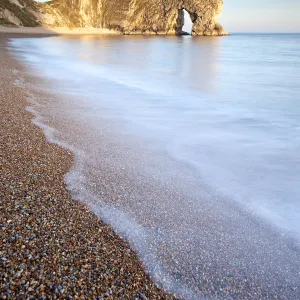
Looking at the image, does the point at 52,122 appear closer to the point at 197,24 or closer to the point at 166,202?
the point at 166,202

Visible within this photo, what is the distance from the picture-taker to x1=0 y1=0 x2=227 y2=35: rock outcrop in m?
91.9

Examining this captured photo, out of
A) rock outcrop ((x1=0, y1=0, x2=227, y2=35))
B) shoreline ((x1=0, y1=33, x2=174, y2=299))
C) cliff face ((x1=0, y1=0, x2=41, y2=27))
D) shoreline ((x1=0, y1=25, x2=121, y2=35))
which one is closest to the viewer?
shoreline ((x1=0, y1=33, x2=174, y2=299))

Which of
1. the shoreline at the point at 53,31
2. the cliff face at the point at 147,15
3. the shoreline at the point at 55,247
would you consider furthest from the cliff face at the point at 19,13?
the shoreline at the point at 55,247

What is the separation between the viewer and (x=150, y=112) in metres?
7.57

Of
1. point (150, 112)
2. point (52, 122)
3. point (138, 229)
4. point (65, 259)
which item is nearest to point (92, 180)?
point (138, 229)

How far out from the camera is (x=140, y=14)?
10131cm

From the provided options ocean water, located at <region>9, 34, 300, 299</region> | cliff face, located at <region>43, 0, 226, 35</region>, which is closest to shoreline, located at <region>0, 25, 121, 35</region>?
cliff face, located at <region>43, 0, 226, 35</region>

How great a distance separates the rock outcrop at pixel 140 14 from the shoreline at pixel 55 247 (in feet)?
326

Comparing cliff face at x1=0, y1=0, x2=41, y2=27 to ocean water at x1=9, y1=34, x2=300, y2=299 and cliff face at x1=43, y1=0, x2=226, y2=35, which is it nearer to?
cliff face at x1=43, y1=0, x2=226, y2=35

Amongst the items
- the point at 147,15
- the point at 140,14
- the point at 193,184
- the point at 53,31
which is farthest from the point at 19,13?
the point at 193,184

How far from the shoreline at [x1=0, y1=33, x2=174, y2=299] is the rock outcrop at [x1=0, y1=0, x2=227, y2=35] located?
9944 centimetres

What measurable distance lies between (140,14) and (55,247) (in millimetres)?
111487

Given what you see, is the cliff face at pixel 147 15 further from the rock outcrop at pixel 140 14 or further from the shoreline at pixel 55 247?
the shoreline at pixel 55 247

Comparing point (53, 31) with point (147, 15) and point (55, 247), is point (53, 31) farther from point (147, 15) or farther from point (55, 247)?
point (55, 247)
